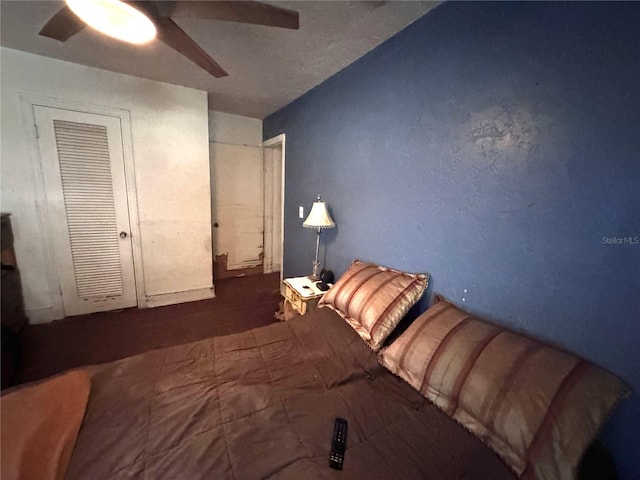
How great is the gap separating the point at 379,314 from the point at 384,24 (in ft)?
5.70

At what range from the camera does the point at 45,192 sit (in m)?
2.43

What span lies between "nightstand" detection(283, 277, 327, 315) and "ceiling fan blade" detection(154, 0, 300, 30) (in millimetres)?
1717

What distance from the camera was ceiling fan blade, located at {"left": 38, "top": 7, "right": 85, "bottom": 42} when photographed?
1.30 metres

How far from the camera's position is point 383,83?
1.81m

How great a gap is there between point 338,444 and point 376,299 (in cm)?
77

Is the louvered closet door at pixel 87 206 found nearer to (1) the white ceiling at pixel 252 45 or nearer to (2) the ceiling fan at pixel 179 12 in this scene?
(1) the white ceiling at pixel 252 45

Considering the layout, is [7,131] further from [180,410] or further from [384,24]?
[384,24]

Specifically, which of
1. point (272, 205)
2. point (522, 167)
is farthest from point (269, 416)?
point (272, 205)

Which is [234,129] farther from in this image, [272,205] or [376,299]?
[376,299]

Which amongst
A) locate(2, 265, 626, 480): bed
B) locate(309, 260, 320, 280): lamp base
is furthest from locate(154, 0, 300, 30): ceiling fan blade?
locate(309, 260, 320, 280): lamp base

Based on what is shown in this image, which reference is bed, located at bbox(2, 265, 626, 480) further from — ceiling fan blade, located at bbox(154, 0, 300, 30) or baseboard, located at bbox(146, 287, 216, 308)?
baseboard, located at bbox(146, 287, 216, 308)

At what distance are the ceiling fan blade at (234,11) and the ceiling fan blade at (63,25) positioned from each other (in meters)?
0.57

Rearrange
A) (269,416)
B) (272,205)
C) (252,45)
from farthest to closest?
(272,205)
(252,45)
(269,416)

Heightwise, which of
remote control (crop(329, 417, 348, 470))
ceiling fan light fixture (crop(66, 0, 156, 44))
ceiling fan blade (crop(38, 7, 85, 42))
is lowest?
remote control (crop(329, 417, 348, 470))
